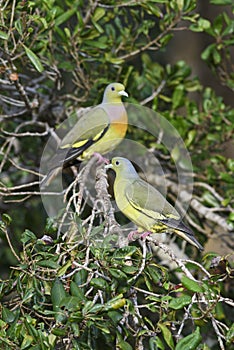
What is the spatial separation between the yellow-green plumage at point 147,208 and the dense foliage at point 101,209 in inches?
2.3

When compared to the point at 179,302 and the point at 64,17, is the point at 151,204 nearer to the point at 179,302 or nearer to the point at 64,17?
the point at 179,302

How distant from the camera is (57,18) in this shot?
235 centimetres

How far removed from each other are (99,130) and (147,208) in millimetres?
731

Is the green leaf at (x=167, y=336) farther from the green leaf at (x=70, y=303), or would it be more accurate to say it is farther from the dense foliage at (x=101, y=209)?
the green leaf at (x=70, y=303)

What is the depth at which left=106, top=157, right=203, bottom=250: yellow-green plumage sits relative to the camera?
1.76 metres

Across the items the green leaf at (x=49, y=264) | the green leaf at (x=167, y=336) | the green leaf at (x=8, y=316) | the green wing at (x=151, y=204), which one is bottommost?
the green wing at (x=151, y=204)

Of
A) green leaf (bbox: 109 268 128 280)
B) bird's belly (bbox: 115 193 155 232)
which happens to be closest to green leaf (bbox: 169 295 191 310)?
green leaf (bbox: 109 268 128 280)

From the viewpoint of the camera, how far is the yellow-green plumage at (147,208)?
5.78ft

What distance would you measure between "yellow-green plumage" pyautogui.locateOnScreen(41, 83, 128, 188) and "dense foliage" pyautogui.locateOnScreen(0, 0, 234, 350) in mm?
91

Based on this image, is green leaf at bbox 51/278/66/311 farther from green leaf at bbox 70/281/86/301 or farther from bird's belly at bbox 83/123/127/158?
bird's belly at bbox 83/123/127/158

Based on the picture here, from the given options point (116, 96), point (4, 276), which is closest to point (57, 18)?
point (116, 96)

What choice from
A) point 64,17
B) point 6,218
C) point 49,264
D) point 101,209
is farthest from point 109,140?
point 49,264

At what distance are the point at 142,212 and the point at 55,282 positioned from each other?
19.9 inches

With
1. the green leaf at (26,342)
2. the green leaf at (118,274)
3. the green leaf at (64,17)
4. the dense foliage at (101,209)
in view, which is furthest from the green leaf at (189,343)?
the green leaf at (64,17)
